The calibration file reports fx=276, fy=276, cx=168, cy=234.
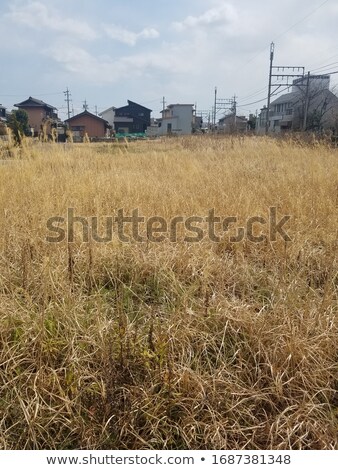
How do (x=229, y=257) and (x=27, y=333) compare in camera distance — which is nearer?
(x=27, y=333)

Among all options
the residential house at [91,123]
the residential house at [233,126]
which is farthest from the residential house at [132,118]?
the residential house at [233,126]

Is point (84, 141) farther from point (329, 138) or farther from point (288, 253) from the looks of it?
point (329, 138)

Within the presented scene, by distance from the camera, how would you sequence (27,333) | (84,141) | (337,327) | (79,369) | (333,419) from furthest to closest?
(84,141), (337,327), (27,333), (79,369), (333,419)

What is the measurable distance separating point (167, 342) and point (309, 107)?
124 feet

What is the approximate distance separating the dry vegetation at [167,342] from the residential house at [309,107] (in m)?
18.6

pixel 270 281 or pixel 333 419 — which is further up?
pixel 270 281

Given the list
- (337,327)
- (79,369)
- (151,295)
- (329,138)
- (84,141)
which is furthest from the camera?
(329,138)

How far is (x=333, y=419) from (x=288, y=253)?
1.45m

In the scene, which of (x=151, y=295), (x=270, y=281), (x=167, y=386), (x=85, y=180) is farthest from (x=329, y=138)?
(x=167, y=386)

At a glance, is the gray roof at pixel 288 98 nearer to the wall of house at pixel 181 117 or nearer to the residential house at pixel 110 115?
the wall of house at pixel 181 117

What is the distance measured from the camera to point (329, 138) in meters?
8.98

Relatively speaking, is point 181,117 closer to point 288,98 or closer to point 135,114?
point 135,114

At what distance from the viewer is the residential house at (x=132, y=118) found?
4788 centimetres

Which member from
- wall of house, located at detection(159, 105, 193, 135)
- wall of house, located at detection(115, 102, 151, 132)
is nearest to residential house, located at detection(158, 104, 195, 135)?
wall of house, located at detection(159, 105, 193, 135)
